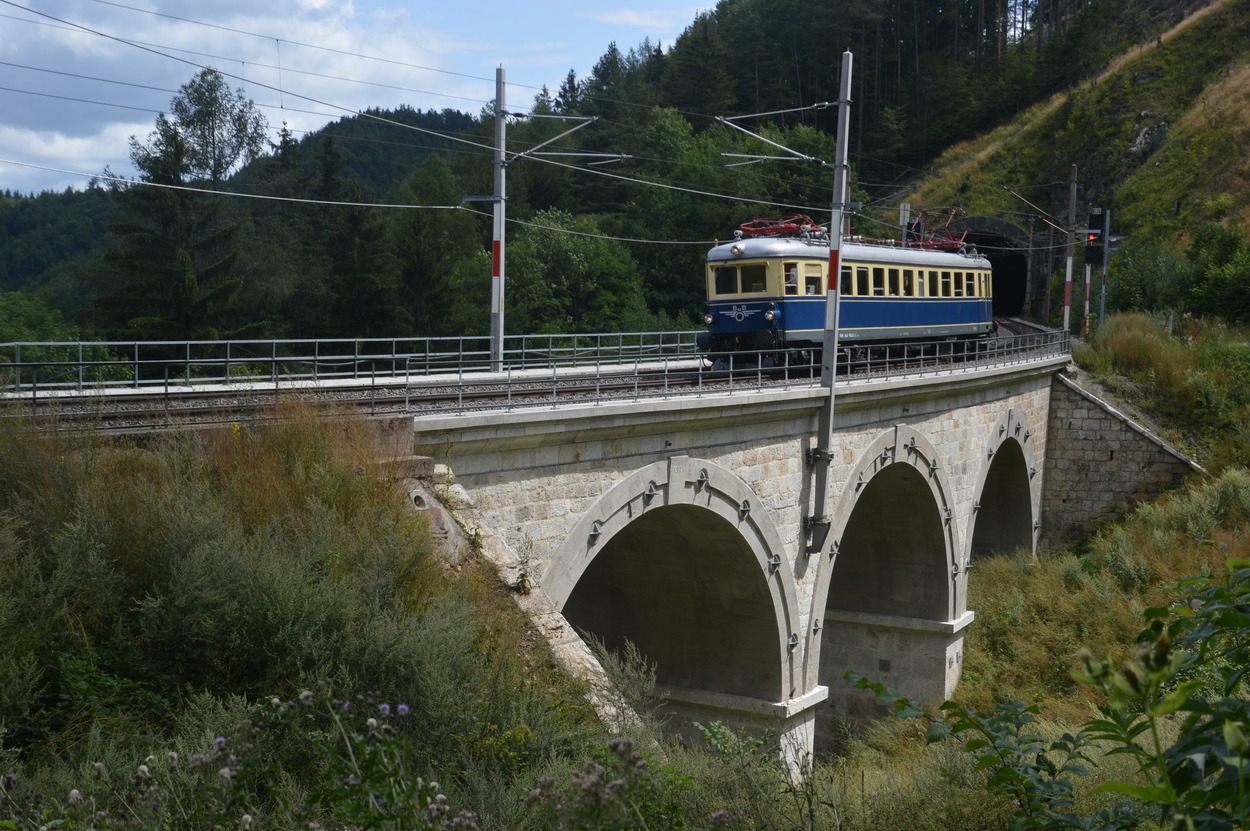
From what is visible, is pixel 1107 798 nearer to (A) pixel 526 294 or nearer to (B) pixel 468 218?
(A) pixel 526 294

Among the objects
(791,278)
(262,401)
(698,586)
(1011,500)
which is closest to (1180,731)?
(262,401)

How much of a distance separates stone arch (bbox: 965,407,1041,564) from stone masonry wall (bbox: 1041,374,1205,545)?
0.81 m

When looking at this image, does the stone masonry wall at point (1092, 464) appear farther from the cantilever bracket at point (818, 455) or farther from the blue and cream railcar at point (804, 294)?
the cantilever bracket at point (818, 455)

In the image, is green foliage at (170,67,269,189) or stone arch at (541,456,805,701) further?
green foliage at (170,67,269,189)

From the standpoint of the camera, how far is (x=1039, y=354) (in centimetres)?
2934

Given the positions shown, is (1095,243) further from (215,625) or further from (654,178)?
(215,625)

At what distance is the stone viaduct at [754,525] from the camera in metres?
10.8

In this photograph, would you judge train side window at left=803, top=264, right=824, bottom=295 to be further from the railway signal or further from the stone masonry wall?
the railway signal

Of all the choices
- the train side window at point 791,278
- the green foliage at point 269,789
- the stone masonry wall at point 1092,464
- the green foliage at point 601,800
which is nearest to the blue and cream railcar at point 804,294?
the train side window at point 791,278

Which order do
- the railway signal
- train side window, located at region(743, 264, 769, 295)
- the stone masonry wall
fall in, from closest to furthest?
train side window, located at region(743, 264, 769, 295)
the stone masonry wall
the railway signal

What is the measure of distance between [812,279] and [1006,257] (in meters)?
36.7

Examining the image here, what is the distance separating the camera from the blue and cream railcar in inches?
723

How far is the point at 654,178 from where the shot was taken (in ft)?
188

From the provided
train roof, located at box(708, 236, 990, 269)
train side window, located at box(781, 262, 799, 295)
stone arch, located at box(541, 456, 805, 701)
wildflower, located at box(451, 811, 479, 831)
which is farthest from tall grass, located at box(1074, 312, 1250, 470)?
wildflower, located at box(451, 811, 479, 831)
